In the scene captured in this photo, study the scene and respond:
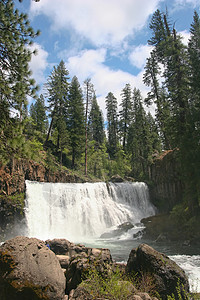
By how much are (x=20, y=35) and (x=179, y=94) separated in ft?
44.5

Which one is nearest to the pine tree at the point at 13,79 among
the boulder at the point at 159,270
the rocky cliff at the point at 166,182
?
the boulder at the point at 159,270

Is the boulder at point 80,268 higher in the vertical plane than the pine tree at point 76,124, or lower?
lower

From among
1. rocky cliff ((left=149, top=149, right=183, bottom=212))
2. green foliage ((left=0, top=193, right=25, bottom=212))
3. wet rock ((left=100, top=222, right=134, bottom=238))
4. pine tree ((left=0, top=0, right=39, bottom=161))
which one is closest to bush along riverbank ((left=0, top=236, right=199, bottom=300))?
pine tree ((left=0, top=0, right=39, bottom=161))

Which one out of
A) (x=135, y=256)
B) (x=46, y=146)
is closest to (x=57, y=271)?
(x=135, y=256)

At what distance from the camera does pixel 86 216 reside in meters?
19.2

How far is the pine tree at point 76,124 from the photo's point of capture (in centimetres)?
3055

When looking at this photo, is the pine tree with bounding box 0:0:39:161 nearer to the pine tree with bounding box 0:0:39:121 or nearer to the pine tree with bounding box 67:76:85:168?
the pine tree with bounding box 0:0:39:121

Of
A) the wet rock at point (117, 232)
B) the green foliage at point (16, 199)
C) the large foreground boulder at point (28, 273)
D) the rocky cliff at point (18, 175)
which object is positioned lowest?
the wet rock at point (117, 232)

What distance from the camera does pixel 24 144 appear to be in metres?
5.25

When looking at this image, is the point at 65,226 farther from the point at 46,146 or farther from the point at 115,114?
the point at 115,114

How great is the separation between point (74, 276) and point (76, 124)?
27.0 meters

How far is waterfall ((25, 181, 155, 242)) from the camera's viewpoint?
1661 centimetres

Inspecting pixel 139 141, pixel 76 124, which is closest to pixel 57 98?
pixel 76 124

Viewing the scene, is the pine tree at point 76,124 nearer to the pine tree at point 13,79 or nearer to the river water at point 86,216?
the river water at point 86,216
